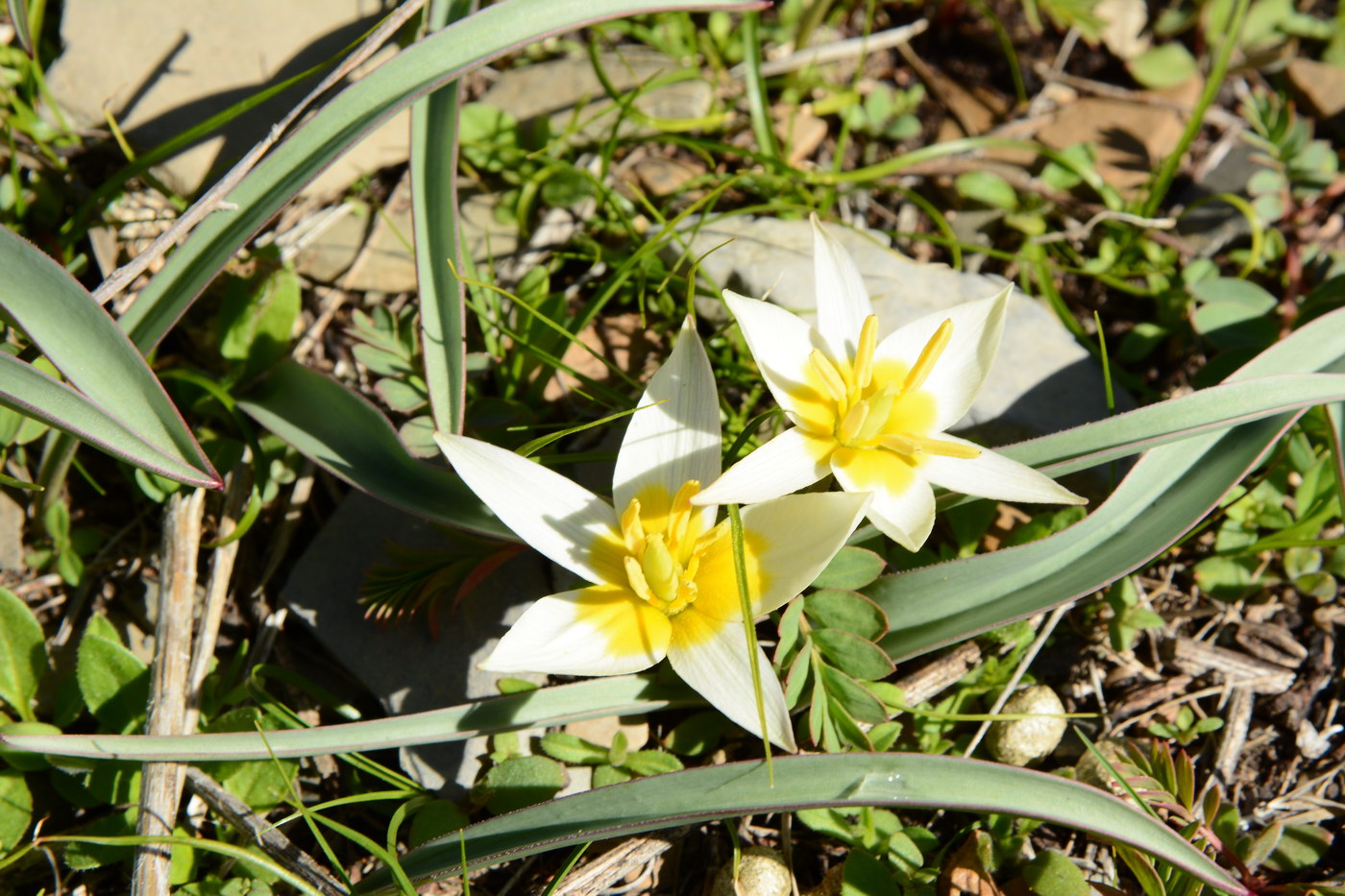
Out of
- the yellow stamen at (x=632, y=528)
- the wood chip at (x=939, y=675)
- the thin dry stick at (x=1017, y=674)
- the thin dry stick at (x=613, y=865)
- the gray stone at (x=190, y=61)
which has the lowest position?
the thin dry stick at (x=1017, y=674)

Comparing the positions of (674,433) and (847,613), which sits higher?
(674,433)

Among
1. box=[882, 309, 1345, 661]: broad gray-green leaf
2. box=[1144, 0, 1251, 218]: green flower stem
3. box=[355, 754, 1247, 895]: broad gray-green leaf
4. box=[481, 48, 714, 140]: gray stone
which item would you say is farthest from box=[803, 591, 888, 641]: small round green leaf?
box=[1144, 0, 1251, 218]: green flower stem

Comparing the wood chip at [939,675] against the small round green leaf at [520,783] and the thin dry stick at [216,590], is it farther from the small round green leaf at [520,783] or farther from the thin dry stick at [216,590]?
the thin dry stick at [216,590]

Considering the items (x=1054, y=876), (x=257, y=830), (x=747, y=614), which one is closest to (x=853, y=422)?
(x=747, y=614)

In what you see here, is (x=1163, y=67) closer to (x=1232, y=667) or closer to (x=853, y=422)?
(x=1232, y=667)

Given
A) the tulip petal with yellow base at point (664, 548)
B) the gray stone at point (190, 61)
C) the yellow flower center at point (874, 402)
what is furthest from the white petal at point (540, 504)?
the gray stone at point (190, 61)

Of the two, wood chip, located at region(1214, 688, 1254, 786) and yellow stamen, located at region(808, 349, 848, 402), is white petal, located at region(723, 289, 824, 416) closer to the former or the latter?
yellow stamen, located at region(808, 349, 848, 402)

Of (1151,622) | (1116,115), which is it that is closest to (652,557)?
(1151,622)
